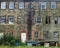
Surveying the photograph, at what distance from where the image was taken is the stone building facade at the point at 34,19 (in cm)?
4375

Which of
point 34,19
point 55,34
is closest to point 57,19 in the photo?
point 55,34

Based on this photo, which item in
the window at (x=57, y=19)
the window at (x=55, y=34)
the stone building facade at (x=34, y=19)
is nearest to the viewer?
the window at (x=55, y=34)

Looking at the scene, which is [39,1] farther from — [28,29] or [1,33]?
[1,33]

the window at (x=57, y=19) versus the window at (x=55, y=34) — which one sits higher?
the window at (x=57, y=19)

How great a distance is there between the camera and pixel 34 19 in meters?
44.5

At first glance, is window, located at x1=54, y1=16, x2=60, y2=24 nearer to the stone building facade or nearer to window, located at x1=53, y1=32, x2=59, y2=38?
the stone building facade

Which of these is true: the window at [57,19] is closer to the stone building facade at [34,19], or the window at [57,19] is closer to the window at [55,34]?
the stone building facade at [34,19]

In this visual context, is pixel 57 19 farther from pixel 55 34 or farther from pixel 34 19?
pixel 34 19

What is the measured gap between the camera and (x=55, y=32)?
144 ft

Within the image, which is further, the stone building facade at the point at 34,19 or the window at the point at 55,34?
the stone building facade at the point at 34,19

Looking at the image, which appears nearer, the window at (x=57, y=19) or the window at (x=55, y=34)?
the window at (x=55, y=34)

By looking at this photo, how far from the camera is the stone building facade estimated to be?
4375 cm

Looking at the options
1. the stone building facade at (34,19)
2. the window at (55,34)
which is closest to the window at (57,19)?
the stone building facade at (34,19)

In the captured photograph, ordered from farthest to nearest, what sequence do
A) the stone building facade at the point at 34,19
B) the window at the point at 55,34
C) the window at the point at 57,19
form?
1. the window at the point at 57,19
2. the stone building facade at the point at 34,19
3. the window at the point at 55,34
